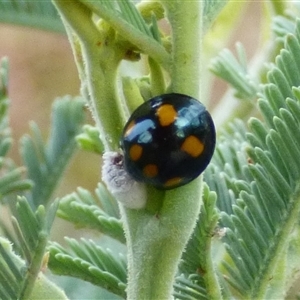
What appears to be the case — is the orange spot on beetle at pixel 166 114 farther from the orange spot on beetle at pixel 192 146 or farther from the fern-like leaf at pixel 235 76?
the fern-like leaf at pixel 235 76

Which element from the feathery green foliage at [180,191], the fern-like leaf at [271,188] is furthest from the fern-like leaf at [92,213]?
the fern-like leaf at [271,188]

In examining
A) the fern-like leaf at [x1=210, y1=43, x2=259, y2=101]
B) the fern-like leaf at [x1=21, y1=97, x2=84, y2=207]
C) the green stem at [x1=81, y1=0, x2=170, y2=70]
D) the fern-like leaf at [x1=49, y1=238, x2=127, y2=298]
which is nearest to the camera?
the green stem at [x1=81, y1=0, x2=170, y2=70]

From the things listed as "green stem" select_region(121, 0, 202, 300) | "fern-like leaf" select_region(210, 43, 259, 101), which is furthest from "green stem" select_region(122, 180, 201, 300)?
"fern-like leaf" select_region(210, 43, 259, 101)

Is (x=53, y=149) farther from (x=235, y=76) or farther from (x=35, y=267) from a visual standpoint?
(x=35, y=267)

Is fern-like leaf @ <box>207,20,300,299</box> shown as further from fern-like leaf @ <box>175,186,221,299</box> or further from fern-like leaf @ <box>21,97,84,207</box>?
fern-like leaf @ <box>21,97,84,207</box>

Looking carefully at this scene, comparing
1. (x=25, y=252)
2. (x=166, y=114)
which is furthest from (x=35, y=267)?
(x=166, y=114)

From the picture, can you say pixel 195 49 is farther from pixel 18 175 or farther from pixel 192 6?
pixel 18 175
